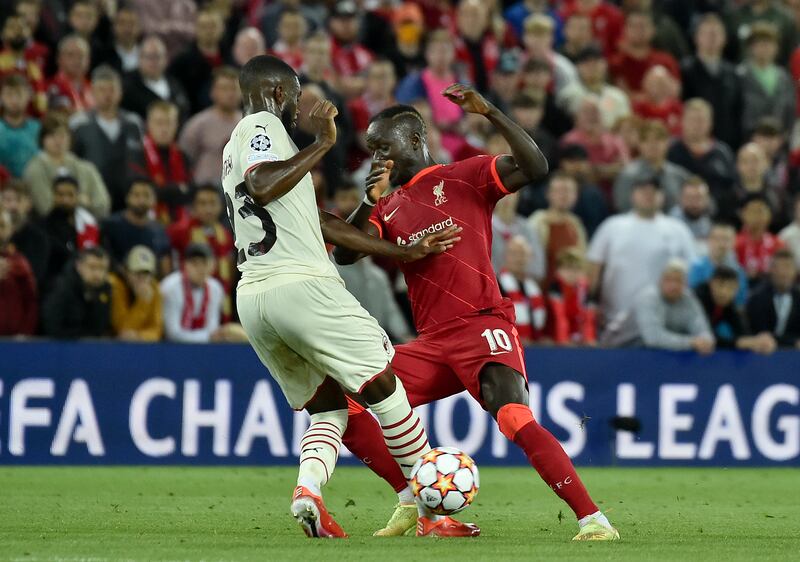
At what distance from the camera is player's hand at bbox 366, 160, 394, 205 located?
8312 millimetres

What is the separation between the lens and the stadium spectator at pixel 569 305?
1409 centimetres

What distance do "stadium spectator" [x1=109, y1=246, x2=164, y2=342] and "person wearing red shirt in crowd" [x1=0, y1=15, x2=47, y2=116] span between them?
7.23ft

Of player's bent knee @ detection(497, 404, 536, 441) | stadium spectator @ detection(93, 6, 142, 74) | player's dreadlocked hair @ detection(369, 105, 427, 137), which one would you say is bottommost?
player's bent knee @ detection(497, 404, 536, 441)

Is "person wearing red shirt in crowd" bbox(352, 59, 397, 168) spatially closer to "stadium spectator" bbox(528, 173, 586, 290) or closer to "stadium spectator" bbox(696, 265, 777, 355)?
"stadium spectator" bbox(528, 173, 586, 290)

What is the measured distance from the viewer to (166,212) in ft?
47.3

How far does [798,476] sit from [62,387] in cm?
627

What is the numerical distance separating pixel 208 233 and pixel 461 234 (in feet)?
19.4

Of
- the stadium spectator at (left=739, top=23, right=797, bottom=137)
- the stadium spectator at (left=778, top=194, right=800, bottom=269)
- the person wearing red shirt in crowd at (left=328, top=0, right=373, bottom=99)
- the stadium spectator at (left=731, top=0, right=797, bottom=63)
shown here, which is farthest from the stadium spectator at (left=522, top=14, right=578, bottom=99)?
the stadium spectator at (left=778, top=194, right=800, bottom=269)

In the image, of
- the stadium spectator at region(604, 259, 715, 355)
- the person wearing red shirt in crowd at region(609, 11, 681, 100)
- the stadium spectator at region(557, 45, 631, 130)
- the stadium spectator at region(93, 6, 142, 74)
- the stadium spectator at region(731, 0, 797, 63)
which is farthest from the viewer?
the stadium spectator at region(731, 0, 797, 63)

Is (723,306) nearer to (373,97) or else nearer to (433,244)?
(373,97)

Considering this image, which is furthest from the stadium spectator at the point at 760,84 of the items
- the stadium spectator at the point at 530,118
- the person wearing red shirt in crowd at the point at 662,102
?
the stadium spectator at the point at 530,118

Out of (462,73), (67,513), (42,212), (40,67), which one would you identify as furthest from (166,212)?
(67,513)

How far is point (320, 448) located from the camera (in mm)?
7801

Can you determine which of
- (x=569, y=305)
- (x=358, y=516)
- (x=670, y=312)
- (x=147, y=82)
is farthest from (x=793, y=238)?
→ (x=358, y=516)
